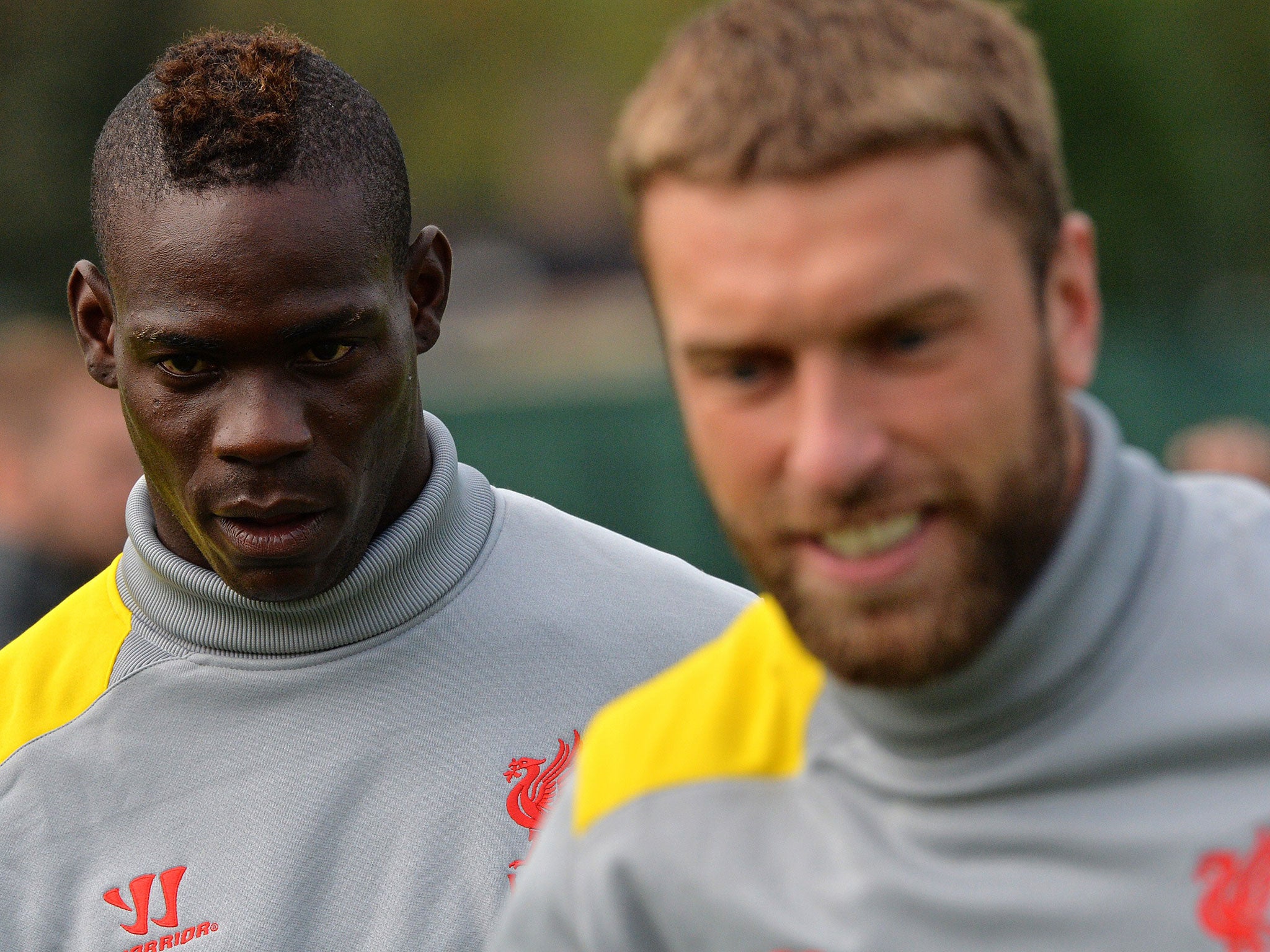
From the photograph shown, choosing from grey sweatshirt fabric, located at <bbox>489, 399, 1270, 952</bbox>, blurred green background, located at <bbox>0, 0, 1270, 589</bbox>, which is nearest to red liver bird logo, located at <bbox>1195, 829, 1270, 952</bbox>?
grey sweatshirt fabric, located at <bbox>489, 399, 1270, 952</bbox>

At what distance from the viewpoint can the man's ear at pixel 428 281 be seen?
3.65 meters

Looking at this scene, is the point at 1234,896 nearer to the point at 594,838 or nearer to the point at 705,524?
the point at 594,838

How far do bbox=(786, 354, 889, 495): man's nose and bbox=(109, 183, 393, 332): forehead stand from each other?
1.44 meters

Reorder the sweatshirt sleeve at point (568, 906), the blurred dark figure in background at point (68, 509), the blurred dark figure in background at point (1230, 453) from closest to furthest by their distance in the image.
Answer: the sweatshirt sleeve at point (568, 906) → the blurred dark figure in background at point (68, 509) → the blurred dark figure in background at point (1230, 453)

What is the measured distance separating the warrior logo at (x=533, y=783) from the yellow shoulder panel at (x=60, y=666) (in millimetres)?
780

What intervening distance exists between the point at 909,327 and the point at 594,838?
0.75 m

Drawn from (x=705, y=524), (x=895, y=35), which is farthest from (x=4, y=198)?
(x=895, y=35)

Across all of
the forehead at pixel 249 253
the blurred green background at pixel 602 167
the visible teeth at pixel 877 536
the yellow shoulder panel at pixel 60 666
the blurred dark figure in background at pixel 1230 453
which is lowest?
the blurred green background at pixel 602 167

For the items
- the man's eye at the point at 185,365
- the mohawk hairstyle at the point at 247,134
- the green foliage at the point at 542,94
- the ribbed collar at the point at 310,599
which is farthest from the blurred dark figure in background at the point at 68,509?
the green foliage at the point at 542,94

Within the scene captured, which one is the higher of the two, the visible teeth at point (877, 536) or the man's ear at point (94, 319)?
the visible teeth at point (877, 536)

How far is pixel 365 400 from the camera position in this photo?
11.0 feet

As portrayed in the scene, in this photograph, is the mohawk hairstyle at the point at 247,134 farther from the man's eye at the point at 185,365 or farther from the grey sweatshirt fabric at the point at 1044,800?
the grey sweatshirt fabric at the point at 1044,800

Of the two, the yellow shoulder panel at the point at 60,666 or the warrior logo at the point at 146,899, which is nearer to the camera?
the warrior logo at the point at 146,899

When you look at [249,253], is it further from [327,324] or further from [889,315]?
[889,315]
